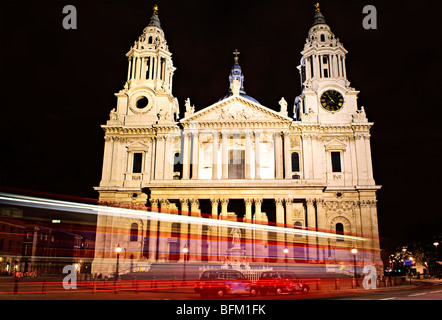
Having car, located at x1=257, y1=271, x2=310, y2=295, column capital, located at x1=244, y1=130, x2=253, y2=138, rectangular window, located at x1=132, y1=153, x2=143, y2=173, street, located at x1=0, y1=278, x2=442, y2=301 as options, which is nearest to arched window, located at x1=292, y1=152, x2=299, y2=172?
column capital, located at x1=244, y1=130, x2=253, y2=138

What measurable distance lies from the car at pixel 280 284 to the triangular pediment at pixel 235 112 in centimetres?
2378

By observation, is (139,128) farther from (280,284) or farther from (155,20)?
(280,284)

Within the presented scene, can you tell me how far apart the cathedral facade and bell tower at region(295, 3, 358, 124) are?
13cm

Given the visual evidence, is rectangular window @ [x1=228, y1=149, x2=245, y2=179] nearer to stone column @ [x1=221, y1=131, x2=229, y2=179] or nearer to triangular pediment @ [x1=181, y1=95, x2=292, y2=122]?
stone column @ [x1=221, y1=131, x2=229, y2=179]

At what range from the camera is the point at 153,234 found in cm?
4041

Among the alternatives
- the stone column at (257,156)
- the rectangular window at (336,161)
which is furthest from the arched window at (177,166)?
the rectangular window at (336,161)

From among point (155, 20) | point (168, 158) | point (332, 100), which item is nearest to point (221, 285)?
point (168, 158)

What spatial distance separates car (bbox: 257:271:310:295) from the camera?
70.9 ft

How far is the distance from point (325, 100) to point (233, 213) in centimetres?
1836

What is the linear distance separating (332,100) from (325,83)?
8.22ft

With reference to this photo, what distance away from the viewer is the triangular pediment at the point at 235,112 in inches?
1726

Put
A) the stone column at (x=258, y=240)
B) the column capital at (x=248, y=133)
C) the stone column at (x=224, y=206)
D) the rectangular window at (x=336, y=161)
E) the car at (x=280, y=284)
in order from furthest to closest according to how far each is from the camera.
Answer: the rectangular window at (x=336, y=161)
the column capital at (x=248, y=133)
the stone column at (x=224, y=206)
the stone column at (x=258, y=240)
the car at (x=280, y=284)

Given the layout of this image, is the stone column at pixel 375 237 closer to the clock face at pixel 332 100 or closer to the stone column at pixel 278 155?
the stone column at pixel 278 155
